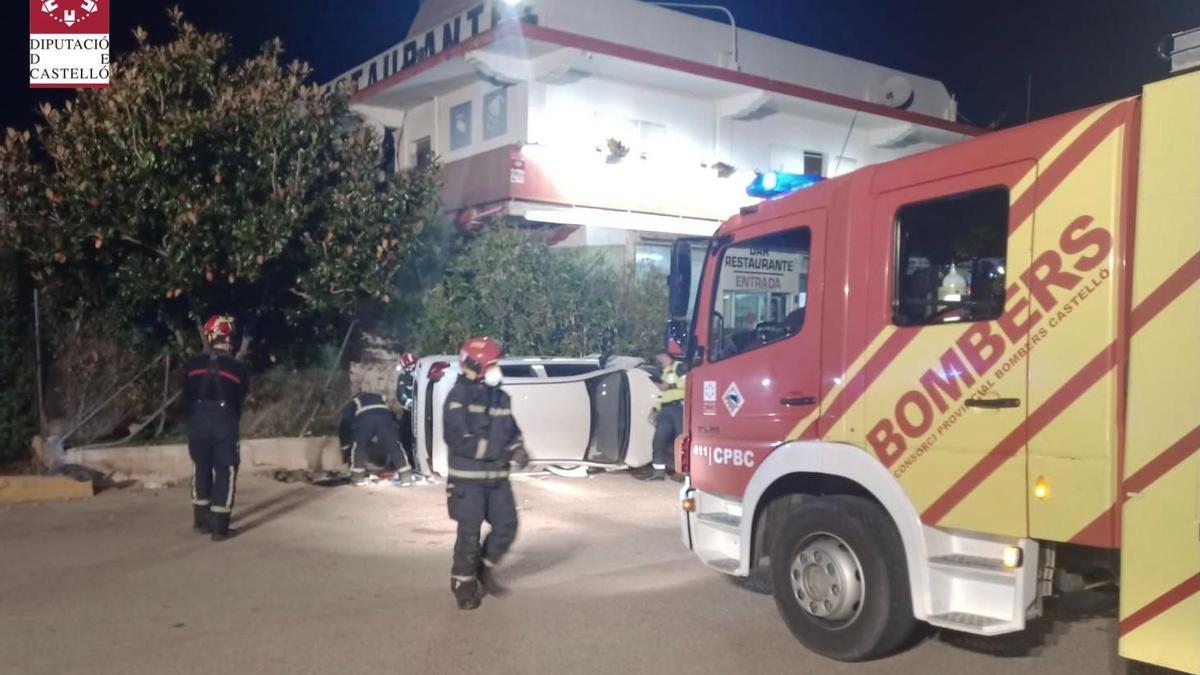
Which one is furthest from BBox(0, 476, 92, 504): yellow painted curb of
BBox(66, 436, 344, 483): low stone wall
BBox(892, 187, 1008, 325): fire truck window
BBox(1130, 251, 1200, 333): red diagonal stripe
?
BBox(1130, 251, 1200, 333): red diagonal stripe

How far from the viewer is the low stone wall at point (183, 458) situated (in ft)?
37.4

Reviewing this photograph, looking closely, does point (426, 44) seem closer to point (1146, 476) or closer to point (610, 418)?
point (610, 418)

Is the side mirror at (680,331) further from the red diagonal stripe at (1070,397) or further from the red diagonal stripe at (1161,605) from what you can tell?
the red diagonal stripe at (1161,605)

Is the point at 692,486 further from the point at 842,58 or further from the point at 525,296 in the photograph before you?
the point at 842,58

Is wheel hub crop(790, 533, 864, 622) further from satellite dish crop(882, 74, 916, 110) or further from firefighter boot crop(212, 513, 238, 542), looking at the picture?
satellite dish crop(882, 74, 916, 110)

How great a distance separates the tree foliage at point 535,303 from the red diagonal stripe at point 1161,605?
10.8 meters

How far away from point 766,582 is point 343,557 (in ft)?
10.7

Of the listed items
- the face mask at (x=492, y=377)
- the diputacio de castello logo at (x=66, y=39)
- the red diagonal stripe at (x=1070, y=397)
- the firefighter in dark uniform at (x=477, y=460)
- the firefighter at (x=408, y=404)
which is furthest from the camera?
the diputacio de castello logo at (x=66, y=39)

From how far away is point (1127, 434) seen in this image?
423 cm

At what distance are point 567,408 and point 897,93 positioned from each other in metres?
14.8

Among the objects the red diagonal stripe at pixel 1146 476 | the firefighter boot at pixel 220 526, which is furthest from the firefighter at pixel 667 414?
the red diagonal stripe at pixel 1146 476

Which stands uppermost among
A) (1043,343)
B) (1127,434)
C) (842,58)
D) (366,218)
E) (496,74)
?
(842,58)

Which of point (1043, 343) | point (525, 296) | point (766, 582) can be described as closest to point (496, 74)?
point (525, 296)

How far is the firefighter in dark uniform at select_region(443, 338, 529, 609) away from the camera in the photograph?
654cm
